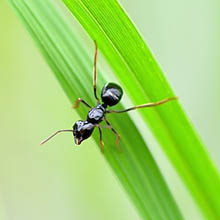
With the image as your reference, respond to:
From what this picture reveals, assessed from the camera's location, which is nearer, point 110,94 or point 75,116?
point 110,94

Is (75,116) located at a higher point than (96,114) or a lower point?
lower

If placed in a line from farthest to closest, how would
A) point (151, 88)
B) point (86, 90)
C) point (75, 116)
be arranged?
point (75, 116) < point (86, 90) < point (151, 88)

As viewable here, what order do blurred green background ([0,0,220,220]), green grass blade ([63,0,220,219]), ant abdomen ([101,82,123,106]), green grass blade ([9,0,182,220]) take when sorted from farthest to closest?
blurred green background ([0,0,220,220]), ant abdomen ([101,82,123,106]), green grass blade ([9,0,182,220]), green grass blade ([63,0,220,219])

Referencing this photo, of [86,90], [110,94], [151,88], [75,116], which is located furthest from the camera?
[75,116]

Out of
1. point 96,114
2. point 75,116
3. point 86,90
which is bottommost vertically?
point 75,116

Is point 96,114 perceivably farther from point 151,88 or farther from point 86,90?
point 151,88

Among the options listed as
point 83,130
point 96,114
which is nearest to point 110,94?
point 96,114

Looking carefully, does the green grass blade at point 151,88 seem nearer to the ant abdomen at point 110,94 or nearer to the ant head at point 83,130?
the ant abdomen at point 110,94

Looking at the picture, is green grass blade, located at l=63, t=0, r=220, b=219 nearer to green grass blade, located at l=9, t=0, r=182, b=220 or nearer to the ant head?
green grass blade, located at l=9, t=0, r=182, b=220

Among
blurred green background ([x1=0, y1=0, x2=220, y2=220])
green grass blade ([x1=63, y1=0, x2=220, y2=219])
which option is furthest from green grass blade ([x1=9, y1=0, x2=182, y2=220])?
blurred green background ([x1=0, y1=0, x2=220, y2=220])
